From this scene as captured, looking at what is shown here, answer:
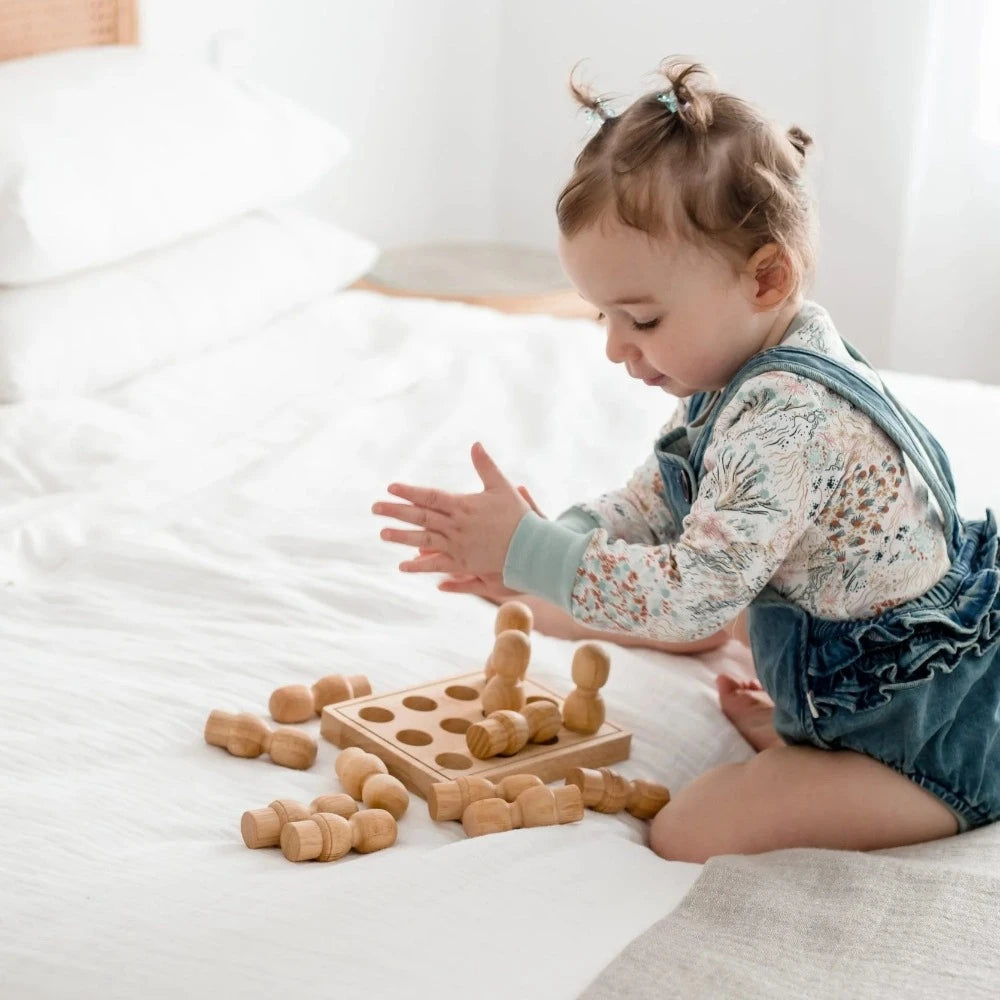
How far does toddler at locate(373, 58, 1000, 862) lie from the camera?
39.6 inches

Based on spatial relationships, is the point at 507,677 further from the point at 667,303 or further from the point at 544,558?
the point at 667,303

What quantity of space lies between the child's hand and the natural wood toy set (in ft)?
0.23

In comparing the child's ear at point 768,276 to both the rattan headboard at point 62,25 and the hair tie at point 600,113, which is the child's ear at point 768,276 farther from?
the rattan headboard at point 62,25

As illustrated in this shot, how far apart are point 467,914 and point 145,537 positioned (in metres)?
0.61

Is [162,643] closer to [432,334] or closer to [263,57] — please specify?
[432,334]

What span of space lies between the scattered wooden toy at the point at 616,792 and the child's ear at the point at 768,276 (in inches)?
14.1

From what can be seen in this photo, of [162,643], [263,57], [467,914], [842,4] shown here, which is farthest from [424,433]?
[842,4]

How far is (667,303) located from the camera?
3.43 ft

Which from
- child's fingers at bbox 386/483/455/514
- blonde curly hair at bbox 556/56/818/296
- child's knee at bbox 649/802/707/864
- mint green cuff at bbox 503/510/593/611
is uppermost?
blonde curly hair at bbox 556/56/818/296

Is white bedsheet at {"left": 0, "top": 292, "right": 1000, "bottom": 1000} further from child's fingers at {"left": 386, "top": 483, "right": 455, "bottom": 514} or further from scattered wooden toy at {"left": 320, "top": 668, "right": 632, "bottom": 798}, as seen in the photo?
child's fingers at {"left": 386, "top": 483, "right": 455, "bottom": 514}

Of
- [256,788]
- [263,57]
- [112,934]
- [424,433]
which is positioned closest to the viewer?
[112,934]

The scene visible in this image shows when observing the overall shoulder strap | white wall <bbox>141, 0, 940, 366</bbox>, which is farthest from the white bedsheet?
white wall <bbox>141, 0, 940, 366</bbox>

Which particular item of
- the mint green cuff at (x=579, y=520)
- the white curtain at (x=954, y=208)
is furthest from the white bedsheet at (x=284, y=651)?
the white curtain at (x=954, y=208)

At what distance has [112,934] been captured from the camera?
782 mm
